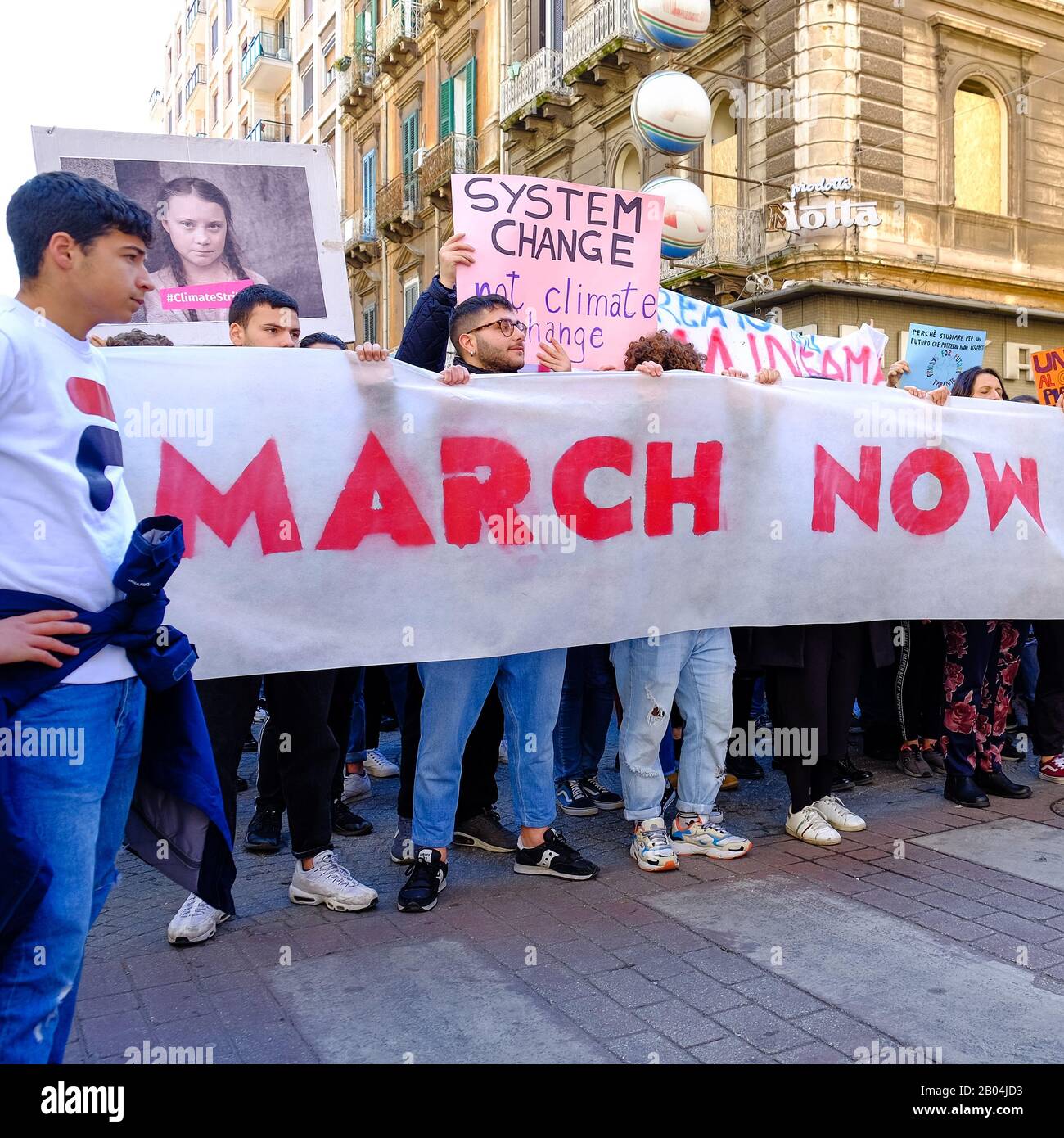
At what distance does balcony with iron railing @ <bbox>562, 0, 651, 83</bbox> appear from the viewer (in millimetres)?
17750

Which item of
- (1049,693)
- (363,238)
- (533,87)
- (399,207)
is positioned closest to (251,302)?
(1049,693)

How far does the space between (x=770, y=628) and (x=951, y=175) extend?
13.4 m

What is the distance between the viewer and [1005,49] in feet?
53.2

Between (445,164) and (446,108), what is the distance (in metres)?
1.68

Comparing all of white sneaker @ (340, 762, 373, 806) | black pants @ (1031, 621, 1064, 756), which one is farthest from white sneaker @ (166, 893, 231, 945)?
black pants @ (1031, 621, 1064, 756)

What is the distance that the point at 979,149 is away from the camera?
16203mm

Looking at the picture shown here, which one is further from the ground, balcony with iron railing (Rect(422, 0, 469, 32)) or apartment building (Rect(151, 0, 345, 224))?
apartment building (Rect(151, 0, 345, 224))

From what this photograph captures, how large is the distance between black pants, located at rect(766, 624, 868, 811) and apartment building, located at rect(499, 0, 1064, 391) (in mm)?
10904

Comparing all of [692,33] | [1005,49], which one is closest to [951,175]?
[1005,49]

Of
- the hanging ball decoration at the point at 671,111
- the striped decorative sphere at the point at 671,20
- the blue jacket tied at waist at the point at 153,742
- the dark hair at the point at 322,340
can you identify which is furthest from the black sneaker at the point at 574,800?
the striped decorative sphere at the point at 671,20

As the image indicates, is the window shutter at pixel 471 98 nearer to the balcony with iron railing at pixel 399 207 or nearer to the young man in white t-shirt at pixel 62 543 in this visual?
the balcony with iron railing at pixel 399 207

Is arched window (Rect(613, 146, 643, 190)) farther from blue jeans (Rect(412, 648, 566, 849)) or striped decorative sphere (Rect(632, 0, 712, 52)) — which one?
blue jeans (Rect(412, 648, 566, 849))

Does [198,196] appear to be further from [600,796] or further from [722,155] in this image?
[722,155]

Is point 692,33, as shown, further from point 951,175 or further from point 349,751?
point 349,751
